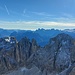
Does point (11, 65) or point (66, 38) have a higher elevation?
point (66, 38)

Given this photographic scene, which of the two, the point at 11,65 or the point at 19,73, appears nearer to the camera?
the point at 19,73

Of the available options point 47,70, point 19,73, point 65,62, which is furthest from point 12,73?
point 65,62

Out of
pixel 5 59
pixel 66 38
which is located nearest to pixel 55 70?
pixel 66 38

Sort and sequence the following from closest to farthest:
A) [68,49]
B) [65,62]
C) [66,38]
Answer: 1. [65,62]
2. [68,49]
3. [66,38]

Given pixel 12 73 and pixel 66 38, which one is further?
pixel 66 38

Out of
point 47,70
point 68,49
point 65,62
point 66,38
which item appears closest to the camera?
point 47,70

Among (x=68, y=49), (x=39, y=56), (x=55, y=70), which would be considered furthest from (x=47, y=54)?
(x=55, y=70)

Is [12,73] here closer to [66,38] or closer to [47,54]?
[47,54]

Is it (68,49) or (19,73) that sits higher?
(68,49)

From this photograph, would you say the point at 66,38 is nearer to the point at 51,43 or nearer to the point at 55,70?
the point at 51,43
